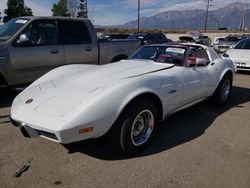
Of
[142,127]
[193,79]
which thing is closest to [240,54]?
[193,79]

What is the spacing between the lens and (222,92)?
557 cm

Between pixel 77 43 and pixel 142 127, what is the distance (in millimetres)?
3788

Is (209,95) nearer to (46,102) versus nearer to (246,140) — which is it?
(246,140)

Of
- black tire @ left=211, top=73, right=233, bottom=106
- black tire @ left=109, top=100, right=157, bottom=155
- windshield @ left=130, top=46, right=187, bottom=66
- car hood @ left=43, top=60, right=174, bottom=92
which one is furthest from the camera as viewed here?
black tire @ left=211, top=73, right=233, bottom=106

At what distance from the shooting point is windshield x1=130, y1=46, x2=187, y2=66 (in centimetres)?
446

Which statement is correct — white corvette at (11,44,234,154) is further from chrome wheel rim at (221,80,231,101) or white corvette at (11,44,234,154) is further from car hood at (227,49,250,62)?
car hood at (227,49,250,62)

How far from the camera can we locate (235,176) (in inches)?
121

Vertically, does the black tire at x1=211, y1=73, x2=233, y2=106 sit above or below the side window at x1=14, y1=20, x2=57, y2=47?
below

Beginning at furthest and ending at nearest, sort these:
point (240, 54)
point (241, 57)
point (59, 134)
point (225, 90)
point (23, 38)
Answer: point (240, 54), point (241, 57), point (225, 90), point (23, 38), point (59, 134)

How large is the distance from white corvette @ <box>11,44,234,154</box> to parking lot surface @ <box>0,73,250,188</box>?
0.32m

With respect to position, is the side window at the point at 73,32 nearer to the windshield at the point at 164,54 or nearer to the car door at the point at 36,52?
the car door at the point at 36,52

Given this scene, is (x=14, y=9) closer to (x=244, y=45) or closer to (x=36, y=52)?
(x=244, y=45)

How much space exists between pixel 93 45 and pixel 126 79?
382 cm

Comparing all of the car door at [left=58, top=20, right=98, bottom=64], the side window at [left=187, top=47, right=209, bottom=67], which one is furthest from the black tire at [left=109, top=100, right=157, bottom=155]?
the car door at [left=58, top=20, right=98, bottom=64]
